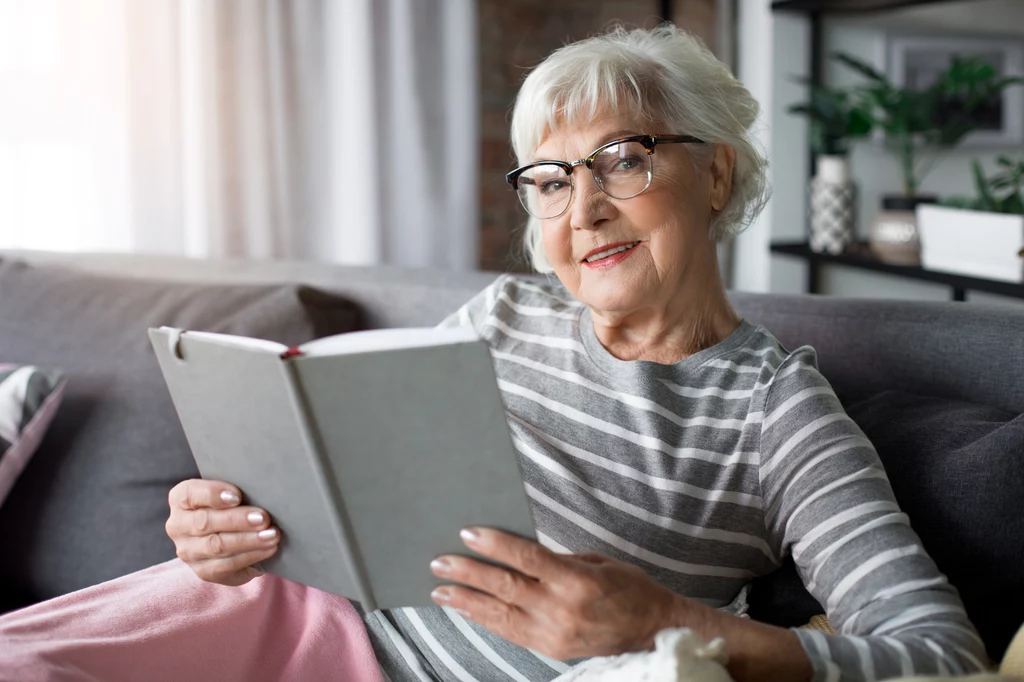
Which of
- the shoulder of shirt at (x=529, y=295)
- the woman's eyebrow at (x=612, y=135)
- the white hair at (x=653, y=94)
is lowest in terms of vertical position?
the shoulder of shirt at (x=529, y=295)

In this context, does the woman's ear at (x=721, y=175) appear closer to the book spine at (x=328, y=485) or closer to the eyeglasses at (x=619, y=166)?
the eyeglasses at (x=619, y=166)

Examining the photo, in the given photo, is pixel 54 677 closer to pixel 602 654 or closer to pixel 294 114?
pixel 602 654

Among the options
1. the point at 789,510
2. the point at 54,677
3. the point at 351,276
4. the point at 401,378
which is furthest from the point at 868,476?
the point at 351,276

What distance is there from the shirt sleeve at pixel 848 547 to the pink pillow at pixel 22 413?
1.05 meters

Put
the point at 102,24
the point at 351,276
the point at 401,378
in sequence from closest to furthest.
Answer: the point at 401,378
the point at 351,276
the point at 102,24

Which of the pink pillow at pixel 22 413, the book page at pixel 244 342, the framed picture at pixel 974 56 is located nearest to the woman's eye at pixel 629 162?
the book page at pixel 244 342

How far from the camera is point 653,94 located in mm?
1217

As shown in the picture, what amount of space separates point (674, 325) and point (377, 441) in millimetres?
557

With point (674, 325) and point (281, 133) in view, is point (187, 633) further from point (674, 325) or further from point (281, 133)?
point (281, 133)

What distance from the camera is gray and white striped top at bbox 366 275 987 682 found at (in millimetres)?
916

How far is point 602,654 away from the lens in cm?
81

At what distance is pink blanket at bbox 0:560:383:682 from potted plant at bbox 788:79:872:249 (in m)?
2.22

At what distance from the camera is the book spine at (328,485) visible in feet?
2.57

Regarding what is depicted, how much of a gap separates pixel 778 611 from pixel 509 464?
1.62 feet
